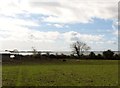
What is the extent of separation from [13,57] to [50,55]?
51.3ft

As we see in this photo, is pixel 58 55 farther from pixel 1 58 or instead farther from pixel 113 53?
pixel 1 58

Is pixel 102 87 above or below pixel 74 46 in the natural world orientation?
below

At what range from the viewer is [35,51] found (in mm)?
101188

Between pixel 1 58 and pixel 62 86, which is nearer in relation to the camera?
pixel 62 86

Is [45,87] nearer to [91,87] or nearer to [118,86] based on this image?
[91,87]

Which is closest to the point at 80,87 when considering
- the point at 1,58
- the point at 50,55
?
the point at 1,58

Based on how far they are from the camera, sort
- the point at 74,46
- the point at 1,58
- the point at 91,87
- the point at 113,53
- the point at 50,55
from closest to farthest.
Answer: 1. the point at 91,87
2. the point at 1,58
3. the point at 50,55
4. the point at 113,53
5. the point at 74,46

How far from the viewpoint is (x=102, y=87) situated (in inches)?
681

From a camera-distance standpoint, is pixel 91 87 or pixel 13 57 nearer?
pixel 91 87

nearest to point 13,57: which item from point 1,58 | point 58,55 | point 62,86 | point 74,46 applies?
point 1,58

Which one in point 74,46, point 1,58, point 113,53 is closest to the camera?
point 1,58

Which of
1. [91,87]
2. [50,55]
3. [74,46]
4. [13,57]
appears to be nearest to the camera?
[91,87]

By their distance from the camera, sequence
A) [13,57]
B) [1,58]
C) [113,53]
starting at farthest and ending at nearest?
[113,53] < [13,57] < [1,58]

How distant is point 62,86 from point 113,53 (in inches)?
3274
